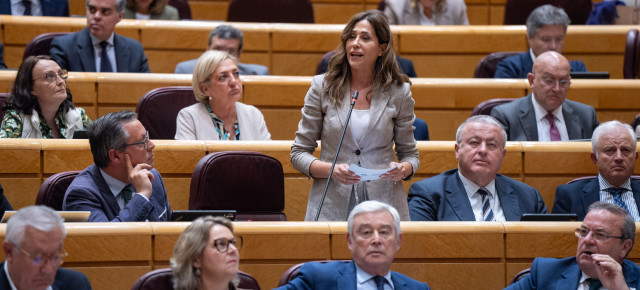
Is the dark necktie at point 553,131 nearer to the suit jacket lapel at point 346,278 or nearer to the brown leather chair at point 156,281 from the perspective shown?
the suit jacket lapel at point 346,278

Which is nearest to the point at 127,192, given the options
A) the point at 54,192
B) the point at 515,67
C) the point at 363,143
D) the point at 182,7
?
the point at 54,192

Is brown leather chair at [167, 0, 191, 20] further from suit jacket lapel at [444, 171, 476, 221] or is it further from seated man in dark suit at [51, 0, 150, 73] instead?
suit jacket lapel at [444, 171, 476, 221]

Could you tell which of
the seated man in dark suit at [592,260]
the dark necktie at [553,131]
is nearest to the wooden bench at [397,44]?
the dark necktie at [553,131]

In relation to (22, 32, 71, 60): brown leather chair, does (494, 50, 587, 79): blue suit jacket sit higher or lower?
lower

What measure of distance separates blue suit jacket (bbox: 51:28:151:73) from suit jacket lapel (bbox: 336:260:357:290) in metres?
1.67

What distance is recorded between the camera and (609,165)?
105 inches

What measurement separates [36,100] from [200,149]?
1.67 ft

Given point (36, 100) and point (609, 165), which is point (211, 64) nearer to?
point (36, 100)

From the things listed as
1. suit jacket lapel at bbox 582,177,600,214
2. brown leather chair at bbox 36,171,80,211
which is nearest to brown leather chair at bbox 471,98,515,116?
suit jacket lapel at bbox 582,177,600,214

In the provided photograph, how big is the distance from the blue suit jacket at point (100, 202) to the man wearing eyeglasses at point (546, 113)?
1283 millimetres

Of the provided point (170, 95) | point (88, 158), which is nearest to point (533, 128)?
point (170, 95)

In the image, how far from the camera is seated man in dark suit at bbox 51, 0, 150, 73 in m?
3.36

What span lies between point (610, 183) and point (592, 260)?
0.65 meters

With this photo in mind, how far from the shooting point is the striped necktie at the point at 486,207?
2.48 m
